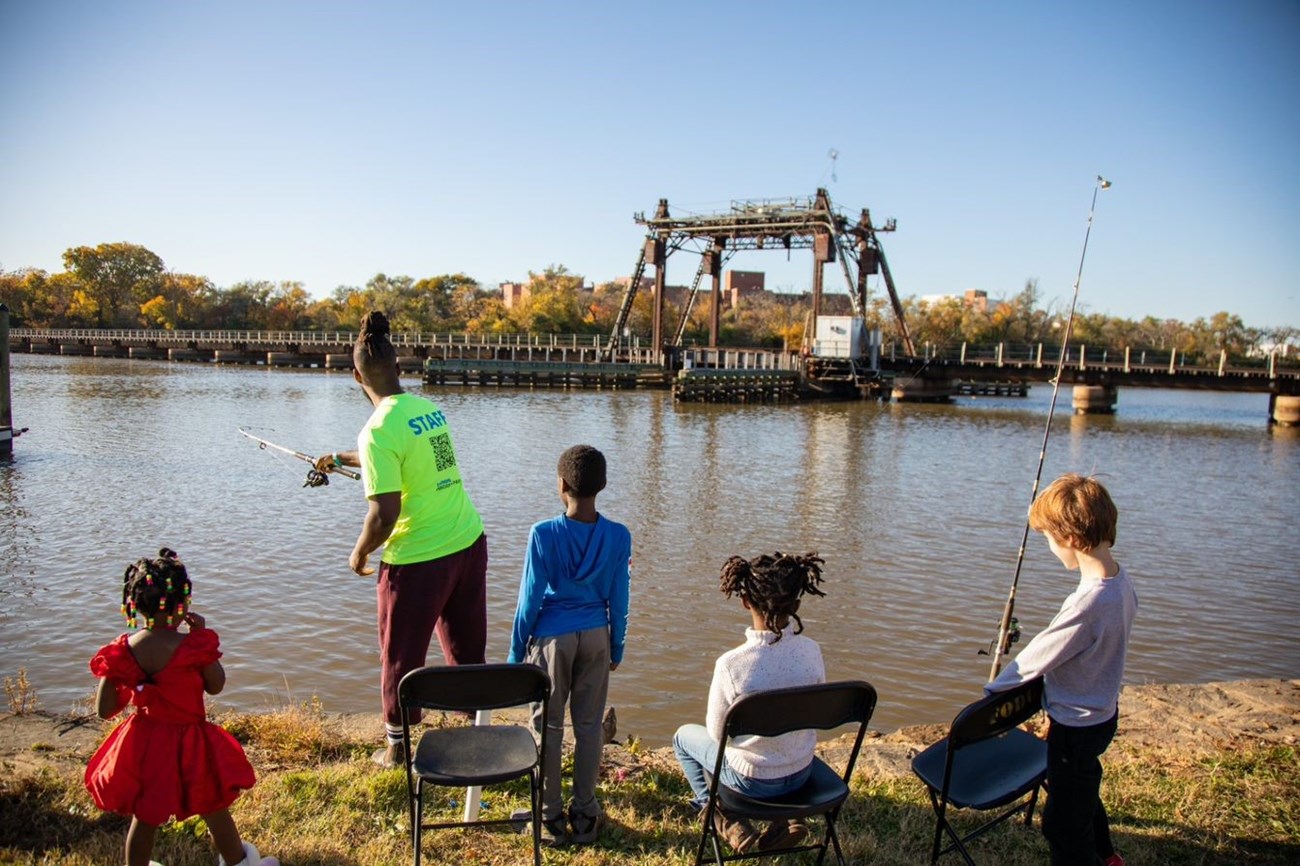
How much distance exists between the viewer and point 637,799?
4.24 m

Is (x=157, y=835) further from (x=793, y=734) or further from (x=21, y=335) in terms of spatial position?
(x=21, y=335)

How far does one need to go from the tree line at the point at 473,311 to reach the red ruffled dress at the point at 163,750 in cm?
7805

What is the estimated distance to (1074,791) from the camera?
328cm

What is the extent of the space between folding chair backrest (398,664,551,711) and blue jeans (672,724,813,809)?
771 mm

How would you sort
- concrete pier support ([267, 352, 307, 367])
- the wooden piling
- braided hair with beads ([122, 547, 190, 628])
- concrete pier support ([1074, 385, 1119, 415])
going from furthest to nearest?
concrete pier support ([267, 352, 307, 367]) < concrete pier support ([1074, 385, 1119, 415]) < the wooden piling < braided hair with beads ([122, 547, 190, 628])

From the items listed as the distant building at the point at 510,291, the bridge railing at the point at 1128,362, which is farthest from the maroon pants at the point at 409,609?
the distant building at the point at 510,291

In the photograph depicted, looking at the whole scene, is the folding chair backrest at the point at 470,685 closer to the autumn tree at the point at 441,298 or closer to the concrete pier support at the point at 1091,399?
the concrete pier support at the point at 1091,399

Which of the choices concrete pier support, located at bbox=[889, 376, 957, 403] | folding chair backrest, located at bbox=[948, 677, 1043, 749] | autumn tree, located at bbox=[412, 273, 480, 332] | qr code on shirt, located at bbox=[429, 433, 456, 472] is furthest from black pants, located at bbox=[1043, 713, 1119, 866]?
autumn tree, located at bbox=[412, 273, 480, 332]

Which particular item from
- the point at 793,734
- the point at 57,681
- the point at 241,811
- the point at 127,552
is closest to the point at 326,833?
the point at 241,811

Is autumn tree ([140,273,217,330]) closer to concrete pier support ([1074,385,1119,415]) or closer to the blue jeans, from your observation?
concrete pier support ([1074,385,1119,415])

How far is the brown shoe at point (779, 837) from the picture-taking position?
361cm

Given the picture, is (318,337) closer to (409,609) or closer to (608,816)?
(409,609)

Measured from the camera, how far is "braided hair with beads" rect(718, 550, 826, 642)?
332 centimetres

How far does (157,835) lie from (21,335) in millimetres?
93226
